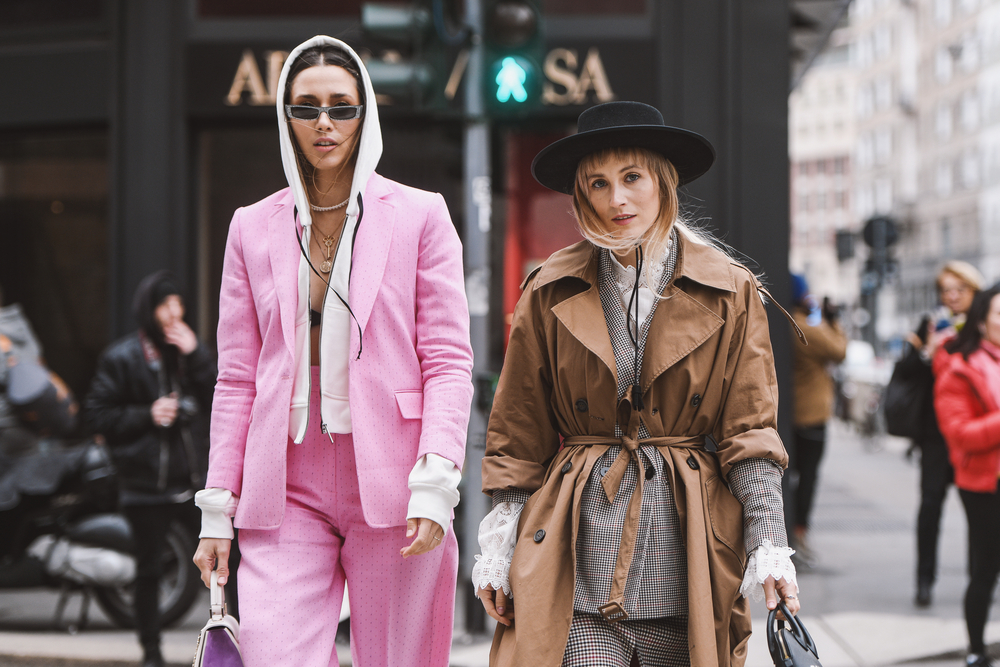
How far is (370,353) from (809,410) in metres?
6.32

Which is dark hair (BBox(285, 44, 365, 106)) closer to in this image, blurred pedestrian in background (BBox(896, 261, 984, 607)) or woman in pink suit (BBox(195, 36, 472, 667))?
woman in pink suit (BBox(195, 36, 472, 667))

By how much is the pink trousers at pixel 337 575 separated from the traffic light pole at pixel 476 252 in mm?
2589

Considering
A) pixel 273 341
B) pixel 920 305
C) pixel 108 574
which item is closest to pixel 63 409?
pixel 108 574

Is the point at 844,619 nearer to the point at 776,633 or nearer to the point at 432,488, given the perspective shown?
the point at 776,633

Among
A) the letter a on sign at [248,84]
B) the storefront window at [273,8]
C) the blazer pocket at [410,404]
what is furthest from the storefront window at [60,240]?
the blazer pocket at [410,404]

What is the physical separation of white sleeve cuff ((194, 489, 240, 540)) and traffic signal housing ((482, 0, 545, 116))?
309 centimetres

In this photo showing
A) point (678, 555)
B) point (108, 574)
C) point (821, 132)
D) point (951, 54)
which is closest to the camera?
point (678, 555)

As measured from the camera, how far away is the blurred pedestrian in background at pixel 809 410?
26.8 feet

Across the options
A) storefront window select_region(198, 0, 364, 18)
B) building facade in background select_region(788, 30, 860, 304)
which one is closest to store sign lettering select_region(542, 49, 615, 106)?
storefront window select_region(198, 0, 364, 18)

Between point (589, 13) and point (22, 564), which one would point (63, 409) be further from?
point (589, 13)

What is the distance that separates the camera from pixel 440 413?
257 centimetres

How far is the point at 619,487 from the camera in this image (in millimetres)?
2477

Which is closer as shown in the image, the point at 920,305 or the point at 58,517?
the point at 58,517

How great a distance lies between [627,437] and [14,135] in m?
7.11
